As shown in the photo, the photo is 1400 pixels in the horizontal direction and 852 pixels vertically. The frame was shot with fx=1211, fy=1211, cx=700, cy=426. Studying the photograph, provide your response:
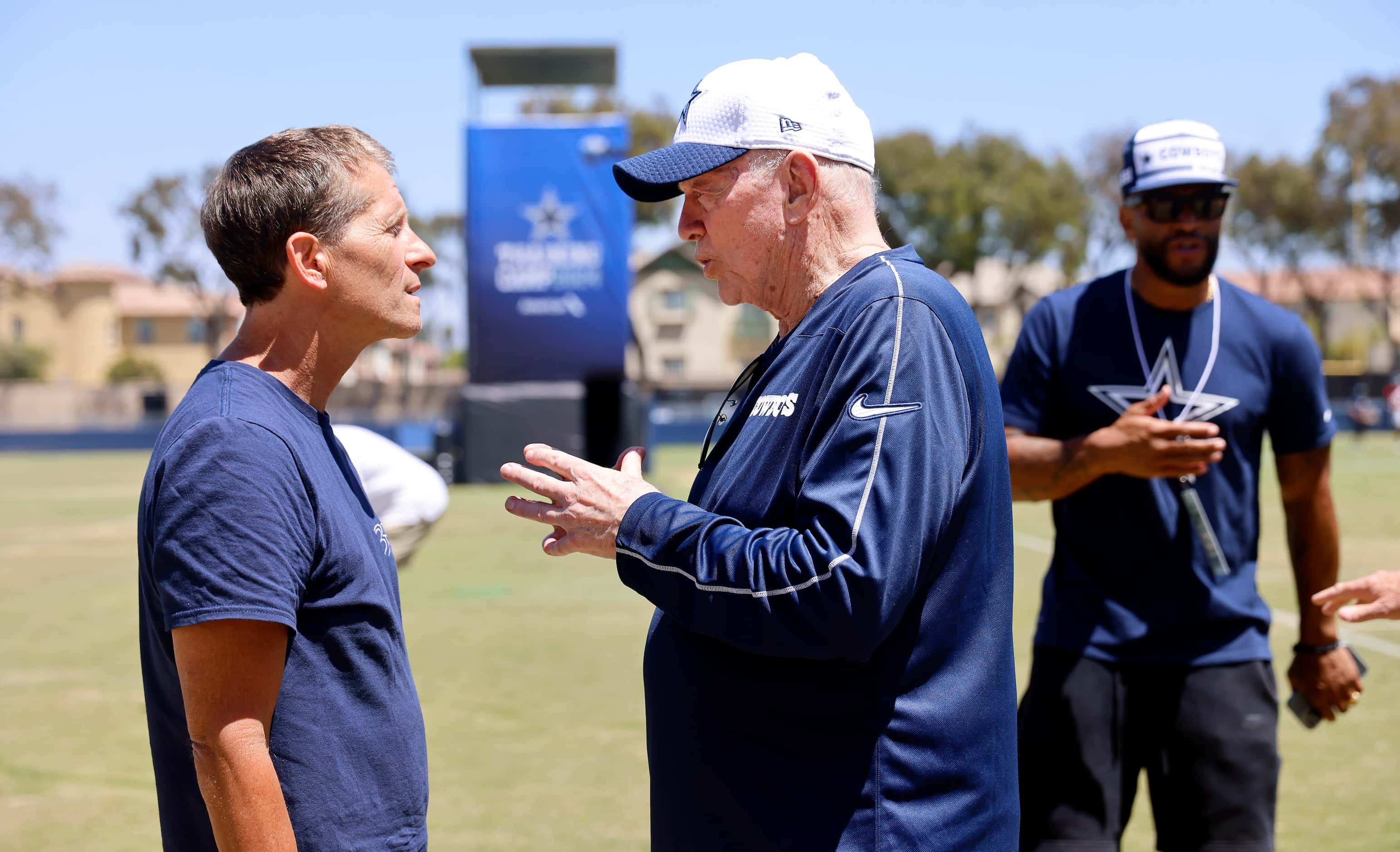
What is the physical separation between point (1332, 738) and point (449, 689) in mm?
4490

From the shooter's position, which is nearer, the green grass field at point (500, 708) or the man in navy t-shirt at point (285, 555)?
the man in navy t-shirt at point (285, 555)

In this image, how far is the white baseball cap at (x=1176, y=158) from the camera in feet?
11.2

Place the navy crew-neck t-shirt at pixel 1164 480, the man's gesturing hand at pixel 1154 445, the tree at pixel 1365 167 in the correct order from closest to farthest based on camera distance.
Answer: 1. the man's gesturing hand at pixel 1154 445
2. the navy crew-neck t-shirt at pixel 1164 480
3. the tree at pixel 1365 167

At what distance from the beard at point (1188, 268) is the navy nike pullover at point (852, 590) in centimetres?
171

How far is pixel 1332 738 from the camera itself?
18.7 ft

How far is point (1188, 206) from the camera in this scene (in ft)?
11.3

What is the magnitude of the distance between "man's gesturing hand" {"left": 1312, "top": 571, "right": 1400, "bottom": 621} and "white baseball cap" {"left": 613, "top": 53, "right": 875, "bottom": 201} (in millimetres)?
1623

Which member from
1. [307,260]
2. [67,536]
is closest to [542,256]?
[67,536]

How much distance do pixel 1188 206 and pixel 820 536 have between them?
2221mm

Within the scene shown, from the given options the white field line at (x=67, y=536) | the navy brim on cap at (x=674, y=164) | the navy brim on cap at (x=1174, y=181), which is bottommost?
the white field line at (x=67, y=536)

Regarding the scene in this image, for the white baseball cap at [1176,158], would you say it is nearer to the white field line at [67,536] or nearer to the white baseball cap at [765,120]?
the white baseball cap at [765,120]

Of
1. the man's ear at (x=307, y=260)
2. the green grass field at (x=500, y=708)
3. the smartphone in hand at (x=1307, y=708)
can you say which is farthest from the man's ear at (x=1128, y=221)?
the man's ear at (x=307, y=260)

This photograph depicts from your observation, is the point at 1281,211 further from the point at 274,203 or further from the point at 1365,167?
the point at 274,203

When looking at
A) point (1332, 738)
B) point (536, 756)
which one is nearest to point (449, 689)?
point (536, 756)
